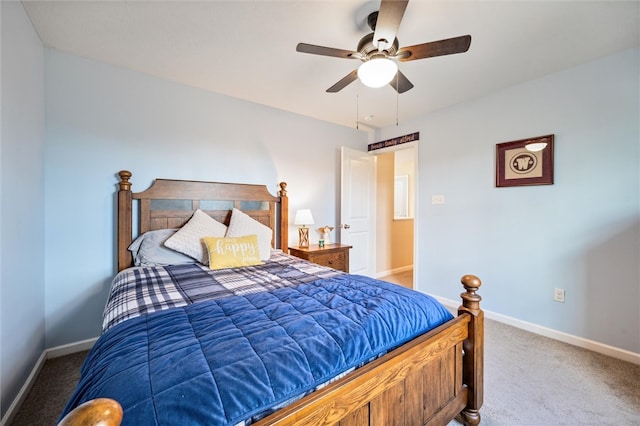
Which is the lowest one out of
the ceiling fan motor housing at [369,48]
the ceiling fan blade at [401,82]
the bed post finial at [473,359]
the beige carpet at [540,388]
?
the beige carpet at [540,388]

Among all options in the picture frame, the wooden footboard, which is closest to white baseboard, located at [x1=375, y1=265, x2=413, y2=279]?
the picture frame

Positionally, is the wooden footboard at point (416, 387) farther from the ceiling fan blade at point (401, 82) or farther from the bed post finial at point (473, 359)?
the ceiling fan blade at point (401, 82)

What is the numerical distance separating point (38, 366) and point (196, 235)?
142cm

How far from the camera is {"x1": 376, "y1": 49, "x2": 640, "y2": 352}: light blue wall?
214cm

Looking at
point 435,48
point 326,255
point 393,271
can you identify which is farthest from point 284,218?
point 393,271

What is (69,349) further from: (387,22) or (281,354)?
(387,22)

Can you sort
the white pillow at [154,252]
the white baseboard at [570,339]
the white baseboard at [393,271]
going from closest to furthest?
the white baseboard at [570,339]
the white pillow at [154,252]
the white baseboard at [393,271]

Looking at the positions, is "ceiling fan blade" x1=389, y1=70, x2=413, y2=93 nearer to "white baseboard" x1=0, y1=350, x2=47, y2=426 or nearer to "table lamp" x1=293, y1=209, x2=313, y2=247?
"table lamp" x1=293, y1=209, x2=313, y2=247

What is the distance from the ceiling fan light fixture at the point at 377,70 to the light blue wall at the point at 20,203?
2.06 m

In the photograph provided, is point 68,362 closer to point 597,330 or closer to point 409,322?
point 409,322

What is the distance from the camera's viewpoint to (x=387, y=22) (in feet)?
4.53

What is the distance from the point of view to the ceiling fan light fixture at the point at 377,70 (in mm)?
1545

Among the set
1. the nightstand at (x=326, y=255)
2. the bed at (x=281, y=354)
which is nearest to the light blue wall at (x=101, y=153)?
the bed at (x=281, y=354)

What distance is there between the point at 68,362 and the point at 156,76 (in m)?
2.59
